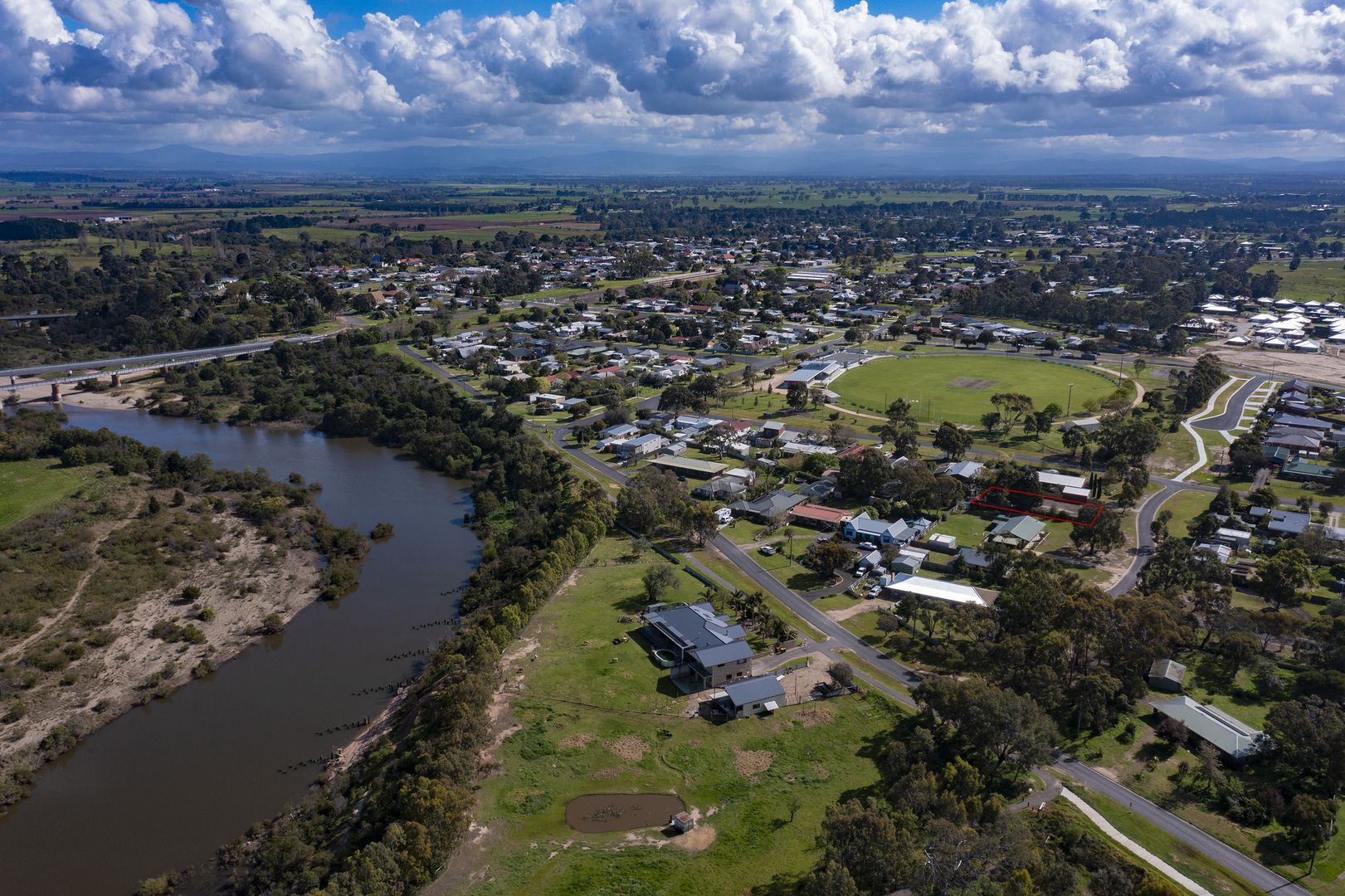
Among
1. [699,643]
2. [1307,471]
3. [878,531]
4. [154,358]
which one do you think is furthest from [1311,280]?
[154,358]

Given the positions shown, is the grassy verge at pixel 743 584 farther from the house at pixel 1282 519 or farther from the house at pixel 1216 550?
the house at pixel 1282 519

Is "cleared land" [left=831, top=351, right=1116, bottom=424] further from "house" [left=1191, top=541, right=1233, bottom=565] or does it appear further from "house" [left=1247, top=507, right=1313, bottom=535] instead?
"house" [left=1191, top=541, right=1233, bottom=565]

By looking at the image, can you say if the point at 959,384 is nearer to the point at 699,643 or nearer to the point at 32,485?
the point at 699,643

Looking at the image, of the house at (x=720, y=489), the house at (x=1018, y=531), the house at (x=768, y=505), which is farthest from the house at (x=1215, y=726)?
the house at (x=720, y=489)

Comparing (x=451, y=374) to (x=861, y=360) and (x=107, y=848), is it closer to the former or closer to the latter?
(x=861, y=360)

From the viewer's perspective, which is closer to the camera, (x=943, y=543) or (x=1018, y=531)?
(x=943, y=543)

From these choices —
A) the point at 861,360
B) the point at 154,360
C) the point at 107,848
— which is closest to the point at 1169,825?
the point at 107,848

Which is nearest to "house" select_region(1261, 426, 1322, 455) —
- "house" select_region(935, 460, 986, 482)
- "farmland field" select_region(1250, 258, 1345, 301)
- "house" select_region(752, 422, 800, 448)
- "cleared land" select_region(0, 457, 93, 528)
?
"house" select_region(935, 460, 986, 482)
